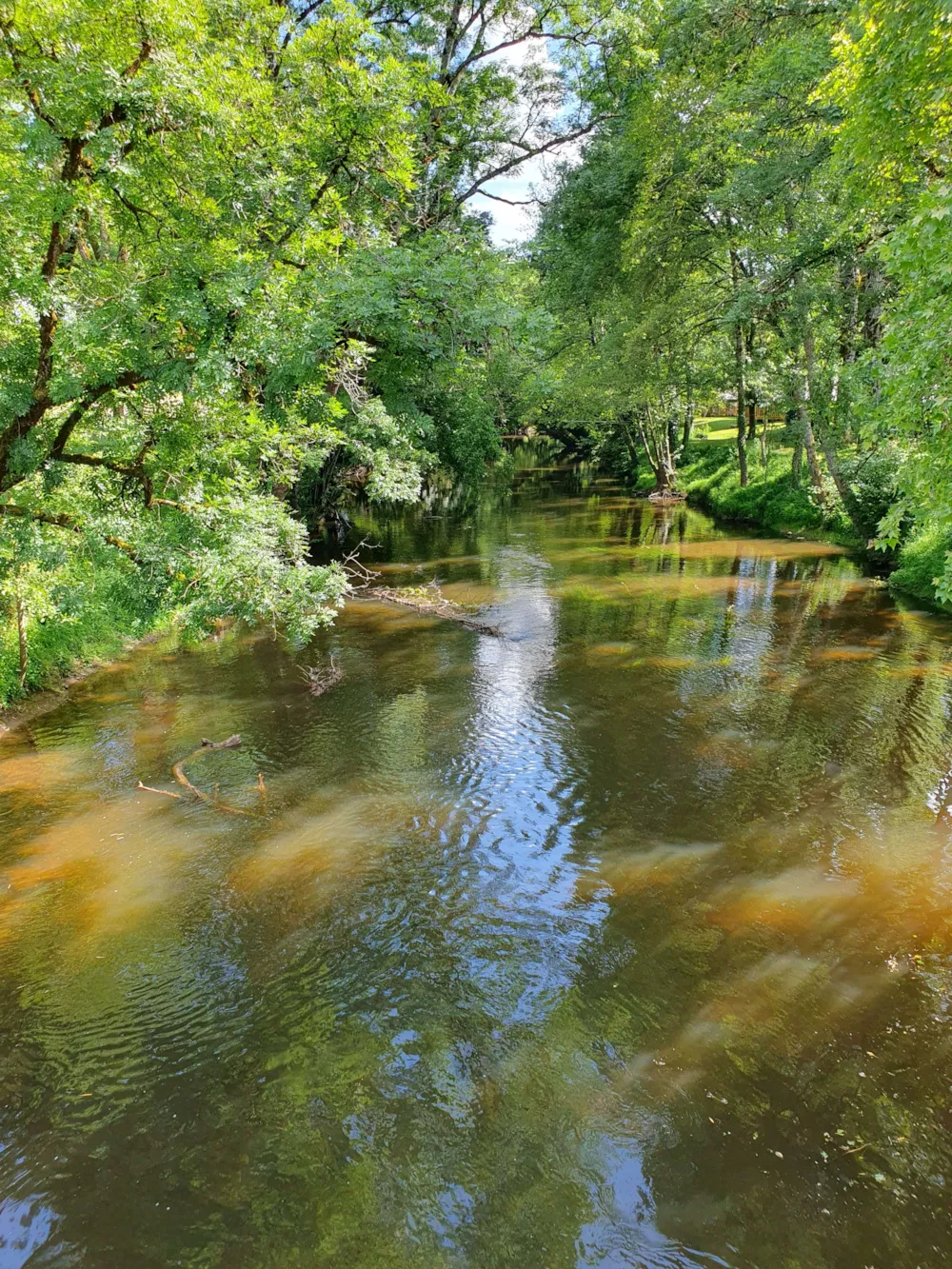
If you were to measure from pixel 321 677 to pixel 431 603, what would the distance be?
5.62 metres

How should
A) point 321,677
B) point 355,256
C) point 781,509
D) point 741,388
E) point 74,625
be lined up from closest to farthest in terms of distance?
point 355,256
point 321,677
point 74,625
point 781,509
point 741,388

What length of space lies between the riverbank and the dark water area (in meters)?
6.60

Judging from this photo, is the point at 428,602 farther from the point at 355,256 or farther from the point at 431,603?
the point at 355,256

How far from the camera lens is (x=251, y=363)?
361 inches

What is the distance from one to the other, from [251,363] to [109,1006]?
25.3ft

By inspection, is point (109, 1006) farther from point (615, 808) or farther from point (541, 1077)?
point (615, 808)

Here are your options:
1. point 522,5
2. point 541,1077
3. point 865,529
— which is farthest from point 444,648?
point 522,5

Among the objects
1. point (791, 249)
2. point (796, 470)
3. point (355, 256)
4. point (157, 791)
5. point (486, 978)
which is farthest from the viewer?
point (796, 470)

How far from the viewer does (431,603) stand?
19.0 metres

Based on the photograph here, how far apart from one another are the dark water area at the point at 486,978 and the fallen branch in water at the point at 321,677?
0.30 meters

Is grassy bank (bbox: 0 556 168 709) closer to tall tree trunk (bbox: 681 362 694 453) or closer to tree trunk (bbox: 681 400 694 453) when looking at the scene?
tall tree trunk (bbox: 681 362 694 453)

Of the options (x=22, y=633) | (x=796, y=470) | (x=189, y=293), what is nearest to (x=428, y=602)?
(x=22, y=633)

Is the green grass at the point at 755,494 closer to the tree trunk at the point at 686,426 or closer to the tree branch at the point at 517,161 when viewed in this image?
the tree trunk at the point at 686,426

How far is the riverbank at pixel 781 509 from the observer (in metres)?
18.3
